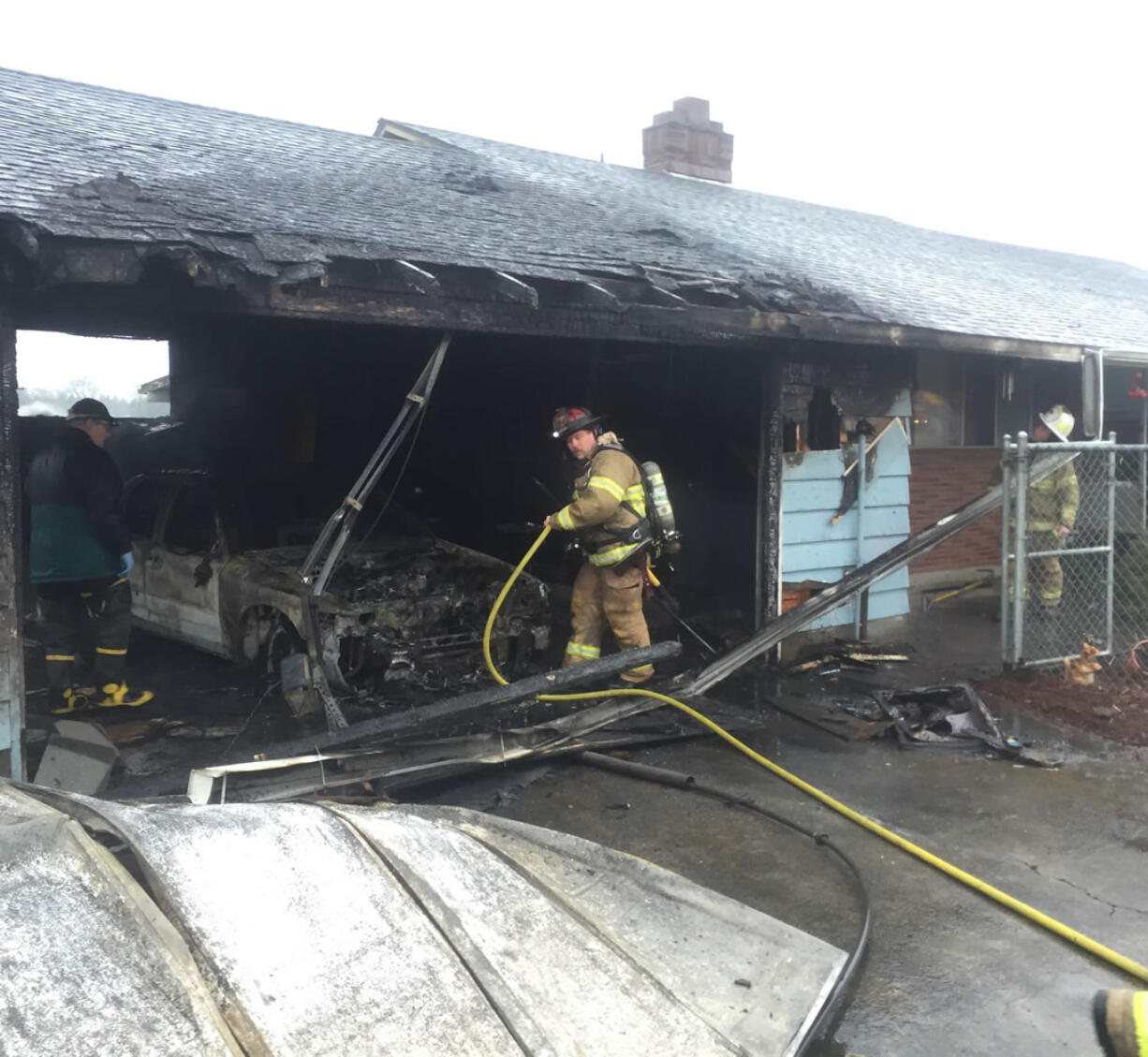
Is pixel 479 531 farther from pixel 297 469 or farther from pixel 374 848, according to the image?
pixel 374 848

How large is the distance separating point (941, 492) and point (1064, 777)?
6.14 m

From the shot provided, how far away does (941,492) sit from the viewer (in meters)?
10.9

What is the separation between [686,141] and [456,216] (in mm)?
10653

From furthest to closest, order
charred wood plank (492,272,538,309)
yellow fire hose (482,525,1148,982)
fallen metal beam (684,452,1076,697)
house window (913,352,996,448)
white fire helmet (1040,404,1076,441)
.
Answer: house window (913,352,996,448) → white fire helmet (1040,404,1076,441) → fallen metal beam (684,452,1076,697) → charred wood plank (492,272,538,309) → yellow fire hose (482,525,1148,982)

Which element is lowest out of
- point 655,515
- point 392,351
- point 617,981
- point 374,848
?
point 617,981

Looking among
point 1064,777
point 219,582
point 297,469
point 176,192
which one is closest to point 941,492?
point 1064,777

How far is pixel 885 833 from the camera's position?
431 centimetres

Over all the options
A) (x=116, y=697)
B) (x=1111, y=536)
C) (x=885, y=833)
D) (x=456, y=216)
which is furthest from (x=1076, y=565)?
(x=116, y=697)

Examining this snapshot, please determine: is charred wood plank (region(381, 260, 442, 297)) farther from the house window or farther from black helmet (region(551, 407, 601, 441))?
the house window

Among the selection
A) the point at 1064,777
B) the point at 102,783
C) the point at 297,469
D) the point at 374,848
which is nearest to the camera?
the point at 374,848

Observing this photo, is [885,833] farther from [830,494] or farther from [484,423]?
[484,423]

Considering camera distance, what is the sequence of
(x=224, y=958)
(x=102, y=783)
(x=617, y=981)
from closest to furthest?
(x=224, y=958) → (x=617, y=981) → (x=102, y=783)

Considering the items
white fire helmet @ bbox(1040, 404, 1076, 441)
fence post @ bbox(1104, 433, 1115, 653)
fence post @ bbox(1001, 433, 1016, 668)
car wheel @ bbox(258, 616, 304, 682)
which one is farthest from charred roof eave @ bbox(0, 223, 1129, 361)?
car wheel @ bbox(258, 616, 304, 682)

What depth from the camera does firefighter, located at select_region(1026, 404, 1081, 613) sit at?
7715 mm
